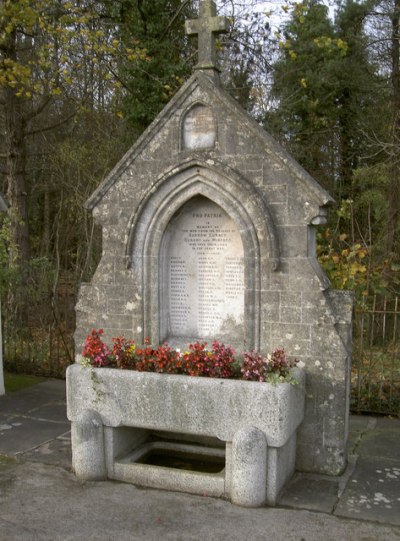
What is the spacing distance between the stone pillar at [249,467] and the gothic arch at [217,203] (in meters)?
1.07

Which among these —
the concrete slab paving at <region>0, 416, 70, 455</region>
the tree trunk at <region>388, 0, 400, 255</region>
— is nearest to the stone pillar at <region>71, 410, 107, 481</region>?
the concrete slab paving at <region>0, 416, 70, 455</region>

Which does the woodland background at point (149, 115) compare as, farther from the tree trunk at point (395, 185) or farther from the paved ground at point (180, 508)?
the paved ground at point (180, 508)

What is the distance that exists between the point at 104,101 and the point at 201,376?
39.5ft

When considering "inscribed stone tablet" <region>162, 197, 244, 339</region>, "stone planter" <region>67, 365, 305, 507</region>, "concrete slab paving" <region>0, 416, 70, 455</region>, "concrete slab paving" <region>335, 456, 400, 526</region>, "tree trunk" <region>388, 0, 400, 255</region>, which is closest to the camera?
"concrete slab paving" <region>335, 456, 400, 526</region>

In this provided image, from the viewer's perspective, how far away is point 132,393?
466cm

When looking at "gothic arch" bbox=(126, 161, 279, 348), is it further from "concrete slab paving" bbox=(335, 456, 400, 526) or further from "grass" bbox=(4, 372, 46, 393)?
"grass" bbox=(4, 372, 46, 393)

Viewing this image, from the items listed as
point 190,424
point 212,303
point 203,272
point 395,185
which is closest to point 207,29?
point 203,272

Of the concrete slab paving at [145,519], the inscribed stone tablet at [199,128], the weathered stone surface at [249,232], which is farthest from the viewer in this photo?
the inscribed stone tablet at [199,128]

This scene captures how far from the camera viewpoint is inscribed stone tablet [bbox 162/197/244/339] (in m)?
5.34

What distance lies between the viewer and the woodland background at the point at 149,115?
9.09 meters

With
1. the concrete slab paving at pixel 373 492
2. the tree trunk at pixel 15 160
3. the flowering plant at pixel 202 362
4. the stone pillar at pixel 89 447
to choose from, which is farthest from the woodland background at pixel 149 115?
the stone pillar at pixel 89 447

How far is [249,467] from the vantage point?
421cm

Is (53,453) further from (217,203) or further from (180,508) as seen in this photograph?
(217,203)

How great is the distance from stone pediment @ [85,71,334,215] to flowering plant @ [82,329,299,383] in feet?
4.82
